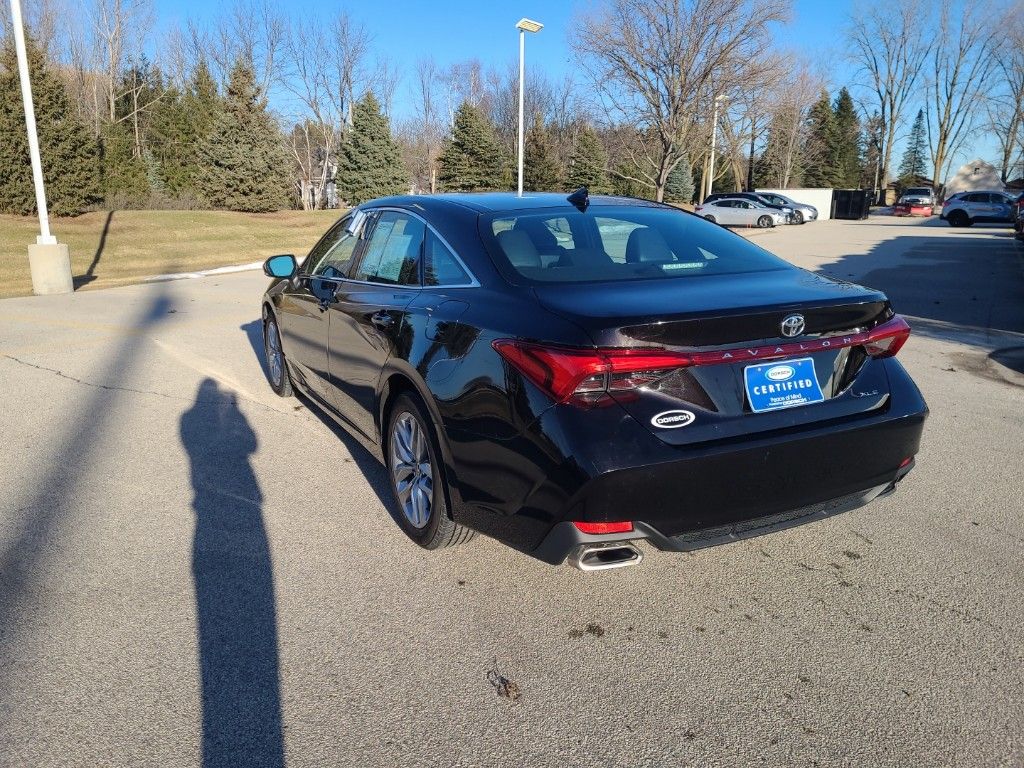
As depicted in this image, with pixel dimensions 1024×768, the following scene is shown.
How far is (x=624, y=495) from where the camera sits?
2.64 metres

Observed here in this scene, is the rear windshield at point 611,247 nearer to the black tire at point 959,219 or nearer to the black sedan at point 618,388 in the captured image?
the black sedan at point 618,388

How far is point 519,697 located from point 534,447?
0.84m

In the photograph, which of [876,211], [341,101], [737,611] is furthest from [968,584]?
[876,211]

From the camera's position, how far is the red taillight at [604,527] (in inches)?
106

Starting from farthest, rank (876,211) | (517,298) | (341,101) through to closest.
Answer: (876,211) → (341,101) → (517,298)

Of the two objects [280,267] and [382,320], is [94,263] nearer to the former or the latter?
[280,267]

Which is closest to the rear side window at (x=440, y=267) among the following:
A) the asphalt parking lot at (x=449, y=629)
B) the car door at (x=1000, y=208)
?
the asphalt parking lot at (x=449, y=629)

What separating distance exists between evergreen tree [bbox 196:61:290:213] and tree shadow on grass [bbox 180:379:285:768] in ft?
92.0

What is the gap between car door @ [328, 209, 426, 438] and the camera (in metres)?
3.81

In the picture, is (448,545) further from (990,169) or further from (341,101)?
(990,169)

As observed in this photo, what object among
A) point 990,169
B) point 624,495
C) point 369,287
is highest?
point 990,169

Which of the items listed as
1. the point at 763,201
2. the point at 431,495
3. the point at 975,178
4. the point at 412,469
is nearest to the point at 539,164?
the point at 763,201

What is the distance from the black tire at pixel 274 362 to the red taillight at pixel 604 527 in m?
3.84

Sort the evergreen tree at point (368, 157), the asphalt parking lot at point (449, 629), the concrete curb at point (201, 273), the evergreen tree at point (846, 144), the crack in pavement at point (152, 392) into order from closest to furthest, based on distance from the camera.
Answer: the asphalt parking lot at point (449, 629)
the crack in pavement at point (152, 392)
the concrete curb at point (201, 273)
the evergreen tree at point (368, 157)
the evergreen tree at point (846, 144)
